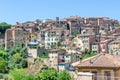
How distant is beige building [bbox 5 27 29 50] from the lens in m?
52.8

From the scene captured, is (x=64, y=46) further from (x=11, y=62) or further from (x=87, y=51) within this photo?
(x=11, y=62)

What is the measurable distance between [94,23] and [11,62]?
78.2 feet

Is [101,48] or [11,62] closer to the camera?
[11,62]

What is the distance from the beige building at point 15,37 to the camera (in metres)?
52.8

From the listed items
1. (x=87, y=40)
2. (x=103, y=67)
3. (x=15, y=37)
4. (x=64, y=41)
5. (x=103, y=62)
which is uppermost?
(x=15, y=37)

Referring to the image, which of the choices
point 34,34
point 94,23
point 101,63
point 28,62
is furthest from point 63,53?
point 101,63

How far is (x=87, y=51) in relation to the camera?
45250mm

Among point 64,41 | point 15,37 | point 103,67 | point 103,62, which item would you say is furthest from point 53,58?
point 103,67

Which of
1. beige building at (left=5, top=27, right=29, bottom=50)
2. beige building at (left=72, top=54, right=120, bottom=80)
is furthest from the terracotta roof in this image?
beige building at (left=5, top=27, right=29, bottom=50)

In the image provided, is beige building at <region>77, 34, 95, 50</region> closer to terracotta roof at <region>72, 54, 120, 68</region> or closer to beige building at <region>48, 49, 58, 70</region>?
beige building at <region>48, 49, 58, 70</region>

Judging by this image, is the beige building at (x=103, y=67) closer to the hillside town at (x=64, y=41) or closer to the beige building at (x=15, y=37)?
the hillside town at (x=64, y=41)

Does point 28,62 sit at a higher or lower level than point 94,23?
lower

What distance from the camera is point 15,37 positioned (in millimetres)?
53906

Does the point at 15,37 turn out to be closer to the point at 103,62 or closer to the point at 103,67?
the point at 103,62
